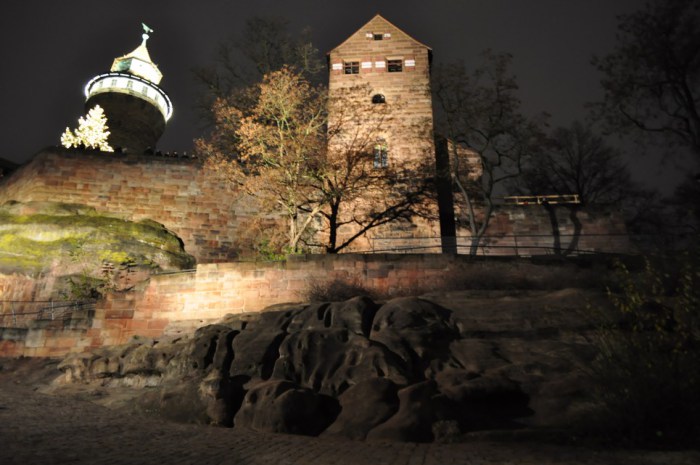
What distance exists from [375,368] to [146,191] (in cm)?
1783

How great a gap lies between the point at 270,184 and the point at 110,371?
9.63 m

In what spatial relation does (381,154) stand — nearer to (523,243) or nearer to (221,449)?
(523,243)

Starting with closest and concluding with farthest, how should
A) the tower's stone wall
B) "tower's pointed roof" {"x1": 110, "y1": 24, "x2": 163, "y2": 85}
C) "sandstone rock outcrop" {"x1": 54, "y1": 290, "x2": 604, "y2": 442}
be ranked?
"sandstone rock outcrop" {"x1": 54, "y1": 290, "x2": 604, "y2": 442}
the tower's stone wall
"tower's pointed roof" {"x1": 110, "y1": 24, "x2": 163, "y2": 85}

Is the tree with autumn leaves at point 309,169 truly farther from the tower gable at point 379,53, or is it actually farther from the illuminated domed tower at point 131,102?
the illuminated domed tower at point 131,102

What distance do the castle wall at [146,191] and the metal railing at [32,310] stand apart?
6.12 m

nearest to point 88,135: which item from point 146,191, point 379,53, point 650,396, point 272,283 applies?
point 146,191

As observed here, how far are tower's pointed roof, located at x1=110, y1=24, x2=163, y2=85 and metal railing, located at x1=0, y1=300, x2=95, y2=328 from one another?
122 feet

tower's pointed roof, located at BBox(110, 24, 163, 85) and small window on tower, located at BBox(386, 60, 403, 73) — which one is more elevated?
tower's pointed roof, located at BBox(110, 24, 163, 85)

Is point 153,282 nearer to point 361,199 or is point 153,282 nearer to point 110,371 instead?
point 110,371

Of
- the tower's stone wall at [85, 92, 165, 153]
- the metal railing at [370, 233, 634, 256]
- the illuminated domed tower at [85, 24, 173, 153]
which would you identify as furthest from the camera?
the illuminated domed tower at [85, 24, 173, 153]

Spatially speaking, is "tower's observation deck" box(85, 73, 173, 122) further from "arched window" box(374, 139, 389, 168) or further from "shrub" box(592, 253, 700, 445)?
"shrub" box(592, 253, 700, 445)

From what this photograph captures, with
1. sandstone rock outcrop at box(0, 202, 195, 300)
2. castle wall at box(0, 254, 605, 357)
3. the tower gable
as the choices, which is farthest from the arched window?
sandstone rock outcrop at box(0, 202, 195, 300)

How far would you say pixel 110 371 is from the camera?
429 inches

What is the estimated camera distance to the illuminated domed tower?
40.5 m
